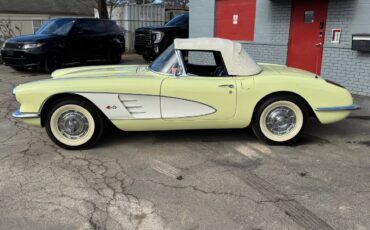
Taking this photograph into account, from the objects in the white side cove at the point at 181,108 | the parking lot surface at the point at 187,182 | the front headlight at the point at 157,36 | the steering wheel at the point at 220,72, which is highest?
the front headlight at the point at 157,36

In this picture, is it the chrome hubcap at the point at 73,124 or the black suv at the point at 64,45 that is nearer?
the chrome hubcap at the point at 73,124

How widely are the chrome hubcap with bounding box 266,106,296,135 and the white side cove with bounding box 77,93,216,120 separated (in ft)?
2.63

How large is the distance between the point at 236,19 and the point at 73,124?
24.1 feet

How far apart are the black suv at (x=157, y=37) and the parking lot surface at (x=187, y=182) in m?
8.27

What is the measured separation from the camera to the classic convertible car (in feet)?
15.4

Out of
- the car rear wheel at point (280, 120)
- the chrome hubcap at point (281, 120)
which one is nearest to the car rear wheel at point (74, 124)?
the car rear wheel at point (280, 120)

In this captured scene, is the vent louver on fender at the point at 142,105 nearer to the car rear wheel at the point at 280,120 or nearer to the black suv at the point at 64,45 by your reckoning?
the car rear wheel at the point at 280,120

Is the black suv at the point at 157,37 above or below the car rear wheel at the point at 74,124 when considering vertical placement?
above

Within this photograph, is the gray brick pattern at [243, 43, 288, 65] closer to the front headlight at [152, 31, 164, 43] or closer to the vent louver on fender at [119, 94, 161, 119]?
the front headlight at [152, 31, 164, 43]

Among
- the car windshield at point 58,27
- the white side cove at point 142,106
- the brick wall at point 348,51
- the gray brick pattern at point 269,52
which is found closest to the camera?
the white side cove at point 142,106

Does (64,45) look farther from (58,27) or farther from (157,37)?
(157,37)

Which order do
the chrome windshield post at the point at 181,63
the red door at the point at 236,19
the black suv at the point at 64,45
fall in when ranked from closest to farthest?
the chrome windshield post at the point at 181,63, the red door at the point at 236,19, the black suv at the point at 64,45

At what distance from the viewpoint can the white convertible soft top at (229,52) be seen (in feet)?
16.3

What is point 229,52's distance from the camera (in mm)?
5004
